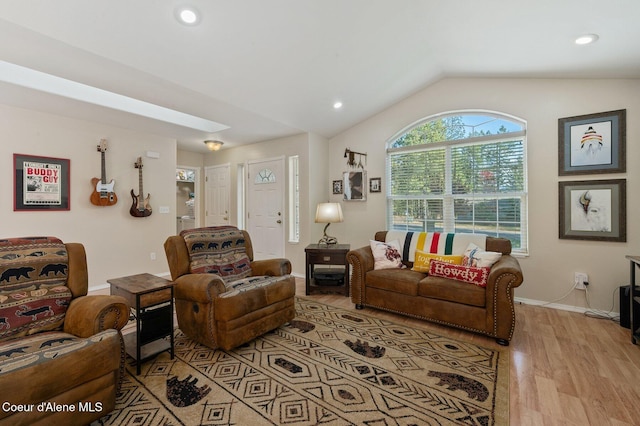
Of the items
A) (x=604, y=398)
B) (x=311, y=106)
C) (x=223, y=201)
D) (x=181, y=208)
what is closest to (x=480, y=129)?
(x=311, y=106)

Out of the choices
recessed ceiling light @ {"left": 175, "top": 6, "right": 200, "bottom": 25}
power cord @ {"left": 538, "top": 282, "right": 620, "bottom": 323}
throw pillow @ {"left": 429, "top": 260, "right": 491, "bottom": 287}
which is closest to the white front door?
throw pillow @ {"left": 429, "top": 260, "right": 491, "bottom": 287}

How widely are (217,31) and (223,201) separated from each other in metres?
4.01

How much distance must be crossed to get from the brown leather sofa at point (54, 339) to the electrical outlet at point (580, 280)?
4.24 m

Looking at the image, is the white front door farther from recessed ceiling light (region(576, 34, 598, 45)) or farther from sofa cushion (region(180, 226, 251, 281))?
recessed ceiling light (region(576, 34, 598, 45))

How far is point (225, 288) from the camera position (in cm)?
235

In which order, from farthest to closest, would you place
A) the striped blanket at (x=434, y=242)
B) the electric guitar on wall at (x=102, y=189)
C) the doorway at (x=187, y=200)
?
1. the doorway at (x=187, y=200)
2. the electric guitar on wall at (x=102, y=189)
3. the striped blanket at (x=434, y=242)

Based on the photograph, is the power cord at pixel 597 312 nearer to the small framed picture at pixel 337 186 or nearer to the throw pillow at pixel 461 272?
the throw pillow at pixel 461 272

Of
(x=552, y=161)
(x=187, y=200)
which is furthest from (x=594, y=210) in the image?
(x=187, y=200)

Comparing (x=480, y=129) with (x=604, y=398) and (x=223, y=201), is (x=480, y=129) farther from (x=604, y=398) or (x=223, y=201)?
(x=223, y=201)

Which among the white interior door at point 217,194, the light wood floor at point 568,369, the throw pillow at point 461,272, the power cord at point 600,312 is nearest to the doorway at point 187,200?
the white interior door at point 217,194

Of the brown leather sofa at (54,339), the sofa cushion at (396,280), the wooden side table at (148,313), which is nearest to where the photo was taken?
the brown leather sofa at (54,339)

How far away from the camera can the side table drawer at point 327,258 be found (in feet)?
12.3

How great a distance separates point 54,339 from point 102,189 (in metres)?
3.06

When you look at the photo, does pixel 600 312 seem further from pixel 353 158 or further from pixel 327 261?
pixel 353 158
